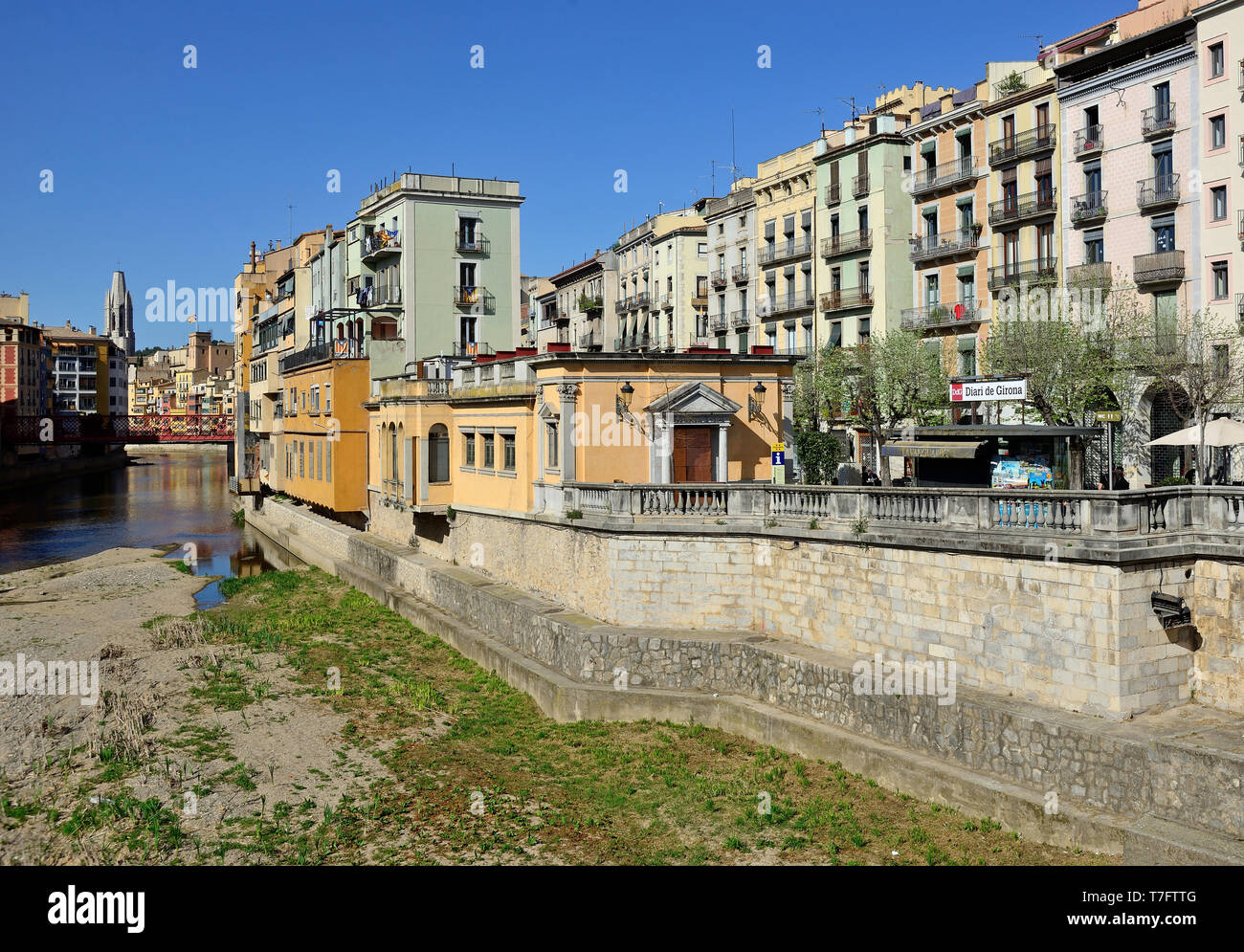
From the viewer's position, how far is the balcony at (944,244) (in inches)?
1746

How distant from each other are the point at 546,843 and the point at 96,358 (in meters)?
159

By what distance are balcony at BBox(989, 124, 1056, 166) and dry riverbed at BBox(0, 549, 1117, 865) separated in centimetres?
3177

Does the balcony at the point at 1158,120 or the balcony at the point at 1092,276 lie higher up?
the balcony at the point at 1158,120

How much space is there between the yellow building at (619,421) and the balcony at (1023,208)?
20.4 meters

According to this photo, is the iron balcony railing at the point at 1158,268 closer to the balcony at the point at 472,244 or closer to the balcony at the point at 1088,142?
the balcony at the point at 1088,142

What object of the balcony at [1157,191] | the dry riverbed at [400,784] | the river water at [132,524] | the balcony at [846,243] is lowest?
the dry riverbed at [400,784]

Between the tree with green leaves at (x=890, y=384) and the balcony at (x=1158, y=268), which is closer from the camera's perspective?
the balcony at (x=1158, y=268)

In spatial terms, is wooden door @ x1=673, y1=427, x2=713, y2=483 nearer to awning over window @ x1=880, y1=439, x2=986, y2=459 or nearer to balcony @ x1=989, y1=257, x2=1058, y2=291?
awning over window @ x1=880, y1=439, x2=986, y2=459

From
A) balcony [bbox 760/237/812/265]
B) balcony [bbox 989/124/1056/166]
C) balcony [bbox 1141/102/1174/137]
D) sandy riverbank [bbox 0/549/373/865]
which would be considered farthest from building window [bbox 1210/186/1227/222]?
sandy riverbank [bbox 0/549/373/865]

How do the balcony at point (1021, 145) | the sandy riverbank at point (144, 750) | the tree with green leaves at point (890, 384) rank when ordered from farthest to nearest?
the tree with green leaves at point (890, 384) < the balcony at point (1021, 145) < the sandy riverbank at point (144, 750)

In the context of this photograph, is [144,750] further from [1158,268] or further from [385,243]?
[1158,268]

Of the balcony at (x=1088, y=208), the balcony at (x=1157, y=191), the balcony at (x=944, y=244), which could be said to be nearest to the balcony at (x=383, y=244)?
the balcony at (x=944, y=244)

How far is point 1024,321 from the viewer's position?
121 ft
